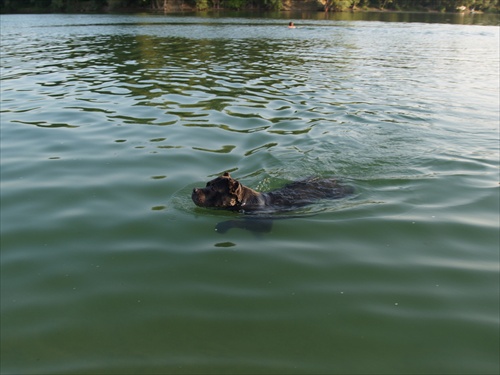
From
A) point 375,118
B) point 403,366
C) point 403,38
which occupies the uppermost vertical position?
point 403,38

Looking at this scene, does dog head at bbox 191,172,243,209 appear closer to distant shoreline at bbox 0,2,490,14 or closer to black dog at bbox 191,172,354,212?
black dog at bbox 191,172,354,212

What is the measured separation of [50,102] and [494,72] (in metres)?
23.4

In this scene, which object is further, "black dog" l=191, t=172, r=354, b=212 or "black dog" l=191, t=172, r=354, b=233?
"black dog" l=191, t=172, r=354, b=212

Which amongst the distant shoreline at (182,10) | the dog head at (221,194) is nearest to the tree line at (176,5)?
the distant shoreline at (182,10)

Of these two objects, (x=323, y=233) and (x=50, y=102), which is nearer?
(x=323, y=233)

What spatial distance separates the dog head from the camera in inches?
331

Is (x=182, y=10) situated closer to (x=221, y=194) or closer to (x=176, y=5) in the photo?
(x=176, y=5)

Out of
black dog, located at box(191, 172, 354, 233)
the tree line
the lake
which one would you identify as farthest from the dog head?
the tree line

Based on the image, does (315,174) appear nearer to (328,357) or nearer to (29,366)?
(328,357)

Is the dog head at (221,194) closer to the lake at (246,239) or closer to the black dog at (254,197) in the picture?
the black dog at (254,197)

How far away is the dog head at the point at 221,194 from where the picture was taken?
8.41 m

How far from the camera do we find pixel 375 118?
1527cm

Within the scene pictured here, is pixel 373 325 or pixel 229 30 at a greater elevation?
pixel 229 30

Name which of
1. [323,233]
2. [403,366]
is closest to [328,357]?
[403,366]
